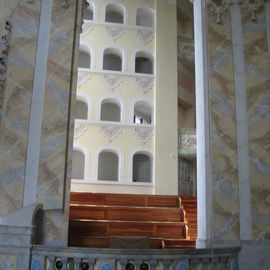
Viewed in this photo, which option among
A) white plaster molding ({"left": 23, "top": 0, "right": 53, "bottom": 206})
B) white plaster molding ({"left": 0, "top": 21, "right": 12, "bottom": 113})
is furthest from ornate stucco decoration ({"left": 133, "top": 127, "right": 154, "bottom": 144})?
white plaster molding ({"left": 0, "top": 21, "right": 12, "bottom": 113})

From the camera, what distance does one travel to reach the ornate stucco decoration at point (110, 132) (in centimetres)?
1421

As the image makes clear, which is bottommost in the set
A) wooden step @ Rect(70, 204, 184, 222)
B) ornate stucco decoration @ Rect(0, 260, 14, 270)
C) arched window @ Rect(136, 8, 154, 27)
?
ornate stucco decoration @ Rect(0, 260, 14, 270)

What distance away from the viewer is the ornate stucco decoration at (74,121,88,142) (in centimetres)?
1398

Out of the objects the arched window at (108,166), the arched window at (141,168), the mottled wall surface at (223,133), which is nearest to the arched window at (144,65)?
the arched window at (141,168)

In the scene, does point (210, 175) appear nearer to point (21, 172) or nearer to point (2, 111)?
point (21, 172)

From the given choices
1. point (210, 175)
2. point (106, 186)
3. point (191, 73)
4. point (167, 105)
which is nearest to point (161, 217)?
point (210, 175)

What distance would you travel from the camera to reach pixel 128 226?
8.38 metres

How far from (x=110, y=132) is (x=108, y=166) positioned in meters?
1.92

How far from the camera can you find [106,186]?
13.8m

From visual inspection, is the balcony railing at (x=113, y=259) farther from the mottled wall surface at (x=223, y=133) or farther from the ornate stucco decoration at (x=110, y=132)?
the ornate stucco decoration at (x=110, y=132)

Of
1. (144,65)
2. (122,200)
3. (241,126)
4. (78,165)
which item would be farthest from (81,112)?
(241,126)

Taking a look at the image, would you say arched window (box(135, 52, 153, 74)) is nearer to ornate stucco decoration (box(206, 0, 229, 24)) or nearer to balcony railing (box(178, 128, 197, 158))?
balcony railing (box(178, 128, 197, 158))

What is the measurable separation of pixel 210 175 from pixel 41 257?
3.07 meters

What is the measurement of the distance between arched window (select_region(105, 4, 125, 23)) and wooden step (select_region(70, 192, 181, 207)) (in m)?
Result: 8.13
